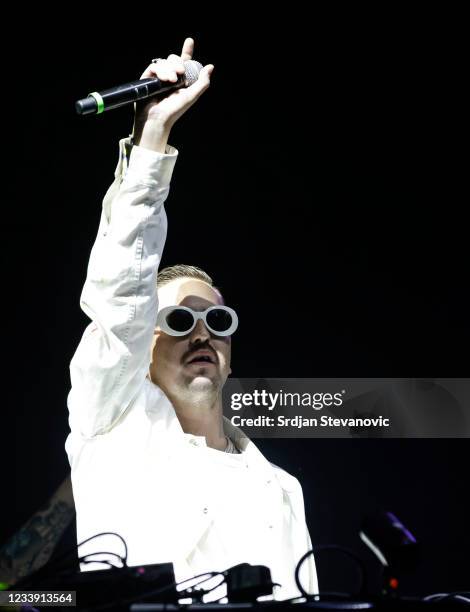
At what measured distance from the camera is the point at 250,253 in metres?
3.16

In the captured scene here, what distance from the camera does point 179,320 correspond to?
2189 millimetres

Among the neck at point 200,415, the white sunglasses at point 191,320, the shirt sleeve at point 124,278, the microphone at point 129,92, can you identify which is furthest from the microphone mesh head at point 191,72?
the neck at point 200,415

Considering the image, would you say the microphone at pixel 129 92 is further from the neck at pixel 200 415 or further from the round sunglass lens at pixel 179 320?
the neck at pixel 200 415

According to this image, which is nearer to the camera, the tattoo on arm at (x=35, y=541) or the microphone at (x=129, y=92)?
the microphone at (x=129, y=92)

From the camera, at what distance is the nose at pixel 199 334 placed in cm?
220

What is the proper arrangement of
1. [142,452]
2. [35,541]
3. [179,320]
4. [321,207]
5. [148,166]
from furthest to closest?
[321,207] < [35,541] < [179,320] < [142,452] < [148,166]

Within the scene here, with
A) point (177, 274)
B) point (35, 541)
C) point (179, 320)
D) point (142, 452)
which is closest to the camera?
point (142, 452)

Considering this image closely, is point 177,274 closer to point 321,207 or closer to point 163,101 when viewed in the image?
point 163,101

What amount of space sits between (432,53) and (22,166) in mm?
1523

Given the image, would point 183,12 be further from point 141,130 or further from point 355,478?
point 355,478

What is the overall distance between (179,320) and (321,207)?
3.89 feet

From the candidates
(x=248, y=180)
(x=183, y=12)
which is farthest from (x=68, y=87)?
(x=248, y=180)

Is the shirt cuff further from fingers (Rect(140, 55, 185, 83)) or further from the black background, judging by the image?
the black background

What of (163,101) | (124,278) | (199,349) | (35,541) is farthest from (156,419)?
(35,541)
